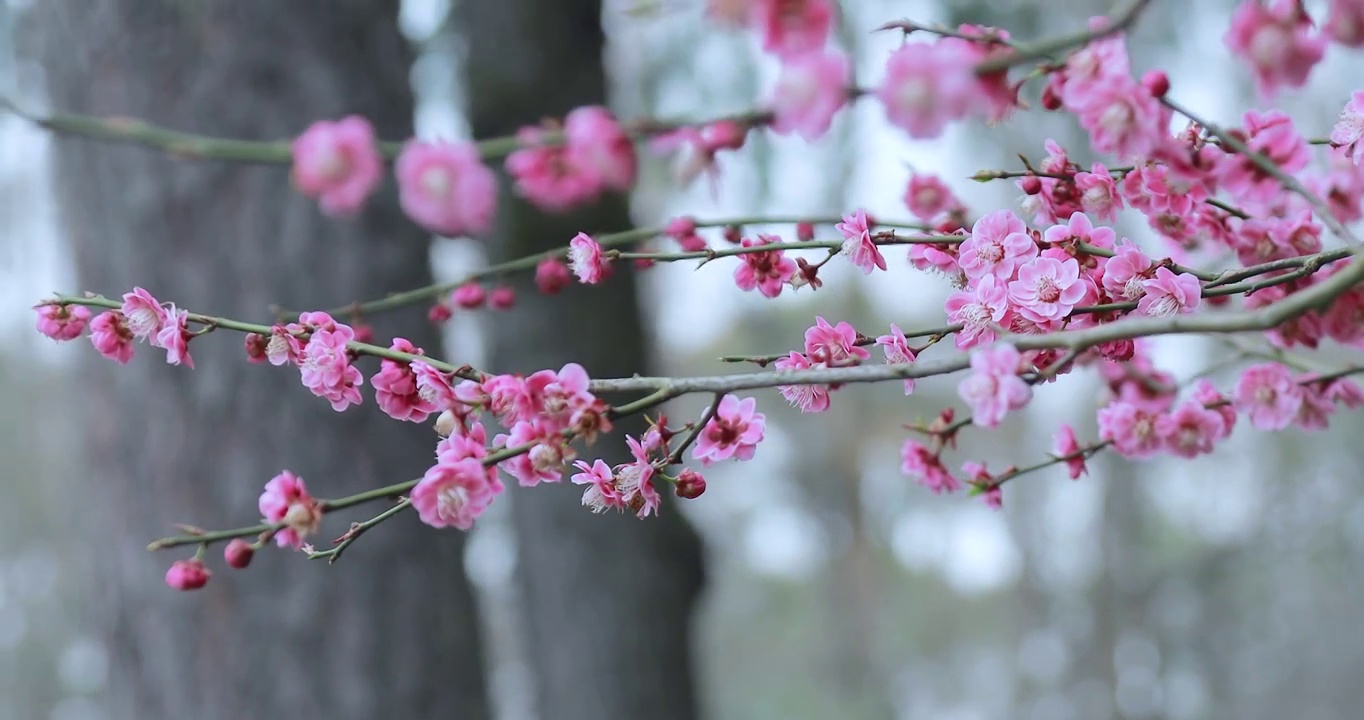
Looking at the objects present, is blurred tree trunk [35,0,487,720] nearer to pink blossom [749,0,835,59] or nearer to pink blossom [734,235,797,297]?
pink blossom [734,235,797,297]

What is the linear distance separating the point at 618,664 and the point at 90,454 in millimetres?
1297

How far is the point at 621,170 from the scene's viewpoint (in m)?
0.72

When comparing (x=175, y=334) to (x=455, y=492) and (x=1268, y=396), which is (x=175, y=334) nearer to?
(x=455, y=492)

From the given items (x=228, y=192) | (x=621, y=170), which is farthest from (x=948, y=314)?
(x=228, y=192)

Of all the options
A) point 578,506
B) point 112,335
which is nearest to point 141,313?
point 112,335

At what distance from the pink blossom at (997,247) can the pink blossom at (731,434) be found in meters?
0.20

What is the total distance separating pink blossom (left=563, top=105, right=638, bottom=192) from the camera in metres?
0.71

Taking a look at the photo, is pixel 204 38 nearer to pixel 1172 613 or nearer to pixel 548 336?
pixel 548 336

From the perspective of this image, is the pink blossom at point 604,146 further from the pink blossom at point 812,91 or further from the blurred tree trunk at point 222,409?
the blurred tree trunk at point 222,409

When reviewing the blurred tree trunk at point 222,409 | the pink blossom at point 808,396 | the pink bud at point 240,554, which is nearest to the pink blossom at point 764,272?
the pink blossom at point 808,396

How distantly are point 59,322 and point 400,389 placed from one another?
305 mm

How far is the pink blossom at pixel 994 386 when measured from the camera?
635 millimetres

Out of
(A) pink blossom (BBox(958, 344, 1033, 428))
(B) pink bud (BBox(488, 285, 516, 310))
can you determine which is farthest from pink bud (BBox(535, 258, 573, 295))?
(A) pink blossom (BBox(958, 344, 1033, 428))

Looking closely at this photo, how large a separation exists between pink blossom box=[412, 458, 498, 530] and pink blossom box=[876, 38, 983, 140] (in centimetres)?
35
